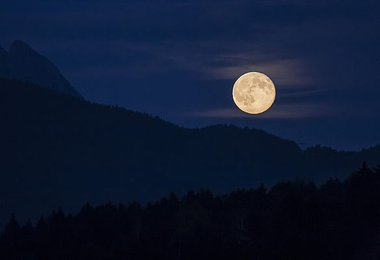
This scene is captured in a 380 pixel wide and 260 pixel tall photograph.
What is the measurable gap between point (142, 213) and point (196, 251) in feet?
127

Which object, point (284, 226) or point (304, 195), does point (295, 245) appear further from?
point (304, 195)

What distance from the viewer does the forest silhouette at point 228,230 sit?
80562mm

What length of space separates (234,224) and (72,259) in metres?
18.2

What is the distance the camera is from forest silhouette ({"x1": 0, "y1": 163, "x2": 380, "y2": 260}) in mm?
80562

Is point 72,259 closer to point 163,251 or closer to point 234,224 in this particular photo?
point 163,251

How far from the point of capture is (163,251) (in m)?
93.9

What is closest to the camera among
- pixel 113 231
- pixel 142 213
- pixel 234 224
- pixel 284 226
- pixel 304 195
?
pixel 284 226

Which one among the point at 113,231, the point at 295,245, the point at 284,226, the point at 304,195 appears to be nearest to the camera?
the point at 295,245

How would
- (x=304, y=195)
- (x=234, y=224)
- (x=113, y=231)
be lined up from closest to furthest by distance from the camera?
(x=304, y=195) → (x=234, y=224) → (x=113, y=231)

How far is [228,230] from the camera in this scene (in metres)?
101

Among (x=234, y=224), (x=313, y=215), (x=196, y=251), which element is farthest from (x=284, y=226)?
(x=234, y=224)

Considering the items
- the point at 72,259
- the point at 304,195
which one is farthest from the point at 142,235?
the point at 304,195

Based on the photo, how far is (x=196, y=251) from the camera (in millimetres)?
90688

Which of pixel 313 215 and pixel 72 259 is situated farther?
pixel 72 259
